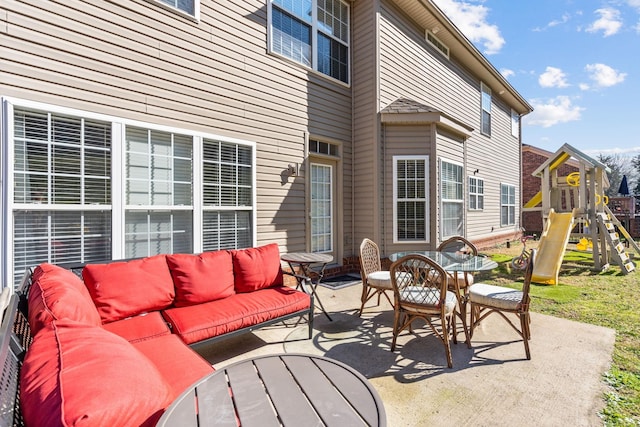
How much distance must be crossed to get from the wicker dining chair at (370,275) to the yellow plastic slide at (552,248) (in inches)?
145

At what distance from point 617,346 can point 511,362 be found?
1.31 m

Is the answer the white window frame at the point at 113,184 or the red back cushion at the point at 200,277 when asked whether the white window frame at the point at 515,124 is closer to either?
the white window frame at the point at 113,184

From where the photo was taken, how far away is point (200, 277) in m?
3.13

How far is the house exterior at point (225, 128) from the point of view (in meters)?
3.18

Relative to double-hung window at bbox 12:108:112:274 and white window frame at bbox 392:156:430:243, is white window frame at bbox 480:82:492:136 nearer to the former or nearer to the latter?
white window frame at bbox 392:156:430:243

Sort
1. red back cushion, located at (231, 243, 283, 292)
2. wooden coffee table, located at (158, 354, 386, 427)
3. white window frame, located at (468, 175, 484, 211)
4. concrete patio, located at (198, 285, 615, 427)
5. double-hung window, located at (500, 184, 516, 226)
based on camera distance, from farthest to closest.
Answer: double-hung window, located at (500, 184, 516, 226) → white window frame, located at (468, 175, 484, 211) → red back cushion, located at (231, 243, 283, 292) → concrete patio, located at (198, 285, 615, 427) → wooden coffee table, located at (158, 354, 386, 427)

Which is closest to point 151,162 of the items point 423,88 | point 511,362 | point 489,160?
point 511,362

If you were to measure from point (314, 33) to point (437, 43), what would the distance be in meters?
4.27

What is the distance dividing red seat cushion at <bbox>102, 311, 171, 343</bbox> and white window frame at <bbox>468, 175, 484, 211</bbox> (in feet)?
30.0

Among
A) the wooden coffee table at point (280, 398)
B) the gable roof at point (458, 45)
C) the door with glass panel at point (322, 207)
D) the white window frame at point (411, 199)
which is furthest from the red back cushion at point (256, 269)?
the gable roof at point (458, 45)

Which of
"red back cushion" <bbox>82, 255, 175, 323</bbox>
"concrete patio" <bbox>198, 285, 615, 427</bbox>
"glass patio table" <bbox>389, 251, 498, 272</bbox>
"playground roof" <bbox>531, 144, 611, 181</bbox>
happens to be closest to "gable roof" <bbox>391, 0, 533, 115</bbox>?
"playground roof" <bbox>531, 144, 611, 181</bbox>

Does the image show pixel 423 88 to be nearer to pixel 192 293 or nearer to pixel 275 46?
pixel 275 46

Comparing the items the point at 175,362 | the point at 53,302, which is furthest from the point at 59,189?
the point at 175,362

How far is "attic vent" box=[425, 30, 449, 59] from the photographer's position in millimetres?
7972
